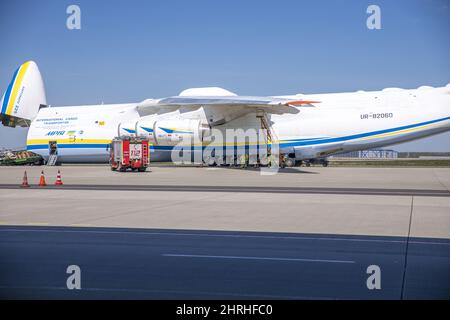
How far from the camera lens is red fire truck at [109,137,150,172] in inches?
1112

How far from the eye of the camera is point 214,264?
715cm

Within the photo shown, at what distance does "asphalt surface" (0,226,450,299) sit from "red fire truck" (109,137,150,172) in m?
18.5

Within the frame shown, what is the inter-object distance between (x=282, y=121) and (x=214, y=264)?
23.8 m

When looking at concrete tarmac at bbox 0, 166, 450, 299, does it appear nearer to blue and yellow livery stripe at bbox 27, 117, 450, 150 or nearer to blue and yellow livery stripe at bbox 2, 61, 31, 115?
blue and yellow livery stripe at bbox 27, 117, 450, 150

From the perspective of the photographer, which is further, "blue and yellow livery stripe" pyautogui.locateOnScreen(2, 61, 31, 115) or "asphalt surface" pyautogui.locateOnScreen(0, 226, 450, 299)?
"blue and yellow livery stripe" pyautogui.locateOnScreen(2, 61, 31, 115)

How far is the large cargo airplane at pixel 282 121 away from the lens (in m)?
29.0

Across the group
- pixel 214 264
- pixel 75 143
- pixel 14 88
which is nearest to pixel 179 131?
pixel 75 143

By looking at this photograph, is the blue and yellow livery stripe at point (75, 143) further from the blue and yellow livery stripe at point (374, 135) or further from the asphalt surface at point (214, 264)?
the asphalt surface at point (214, 264)

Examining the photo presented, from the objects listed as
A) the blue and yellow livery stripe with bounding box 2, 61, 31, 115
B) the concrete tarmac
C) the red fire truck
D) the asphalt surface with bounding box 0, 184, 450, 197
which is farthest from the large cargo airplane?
the concrete tarmac

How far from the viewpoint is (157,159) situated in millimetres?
32625

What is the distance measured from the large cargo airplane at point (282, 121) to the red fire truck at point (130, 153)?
68.6 inches
